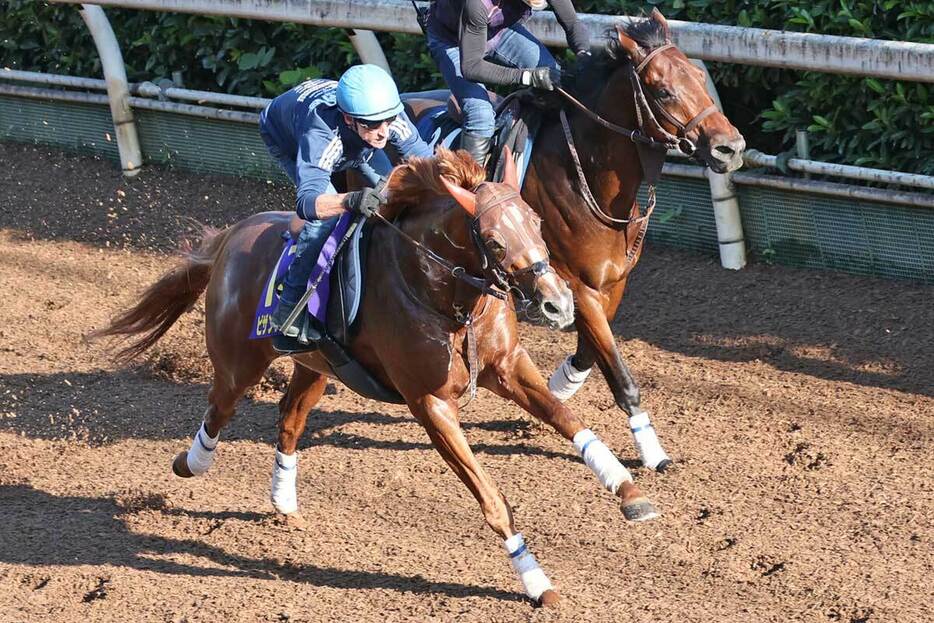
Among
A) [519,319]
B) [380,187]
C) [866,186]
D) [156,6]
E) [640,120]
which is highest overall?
[380,187]

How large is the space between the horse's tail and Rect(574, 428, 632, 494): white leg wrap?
2.16 metres

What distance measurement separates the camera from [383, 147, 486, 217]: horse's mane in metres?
4.90

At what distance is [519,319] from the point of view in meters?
8.32

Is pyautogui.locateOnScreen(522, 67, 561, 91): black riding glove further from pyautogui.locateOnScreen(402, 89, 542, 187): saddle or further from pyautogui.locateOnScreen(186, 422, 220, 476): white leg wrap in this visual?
pyautogui.locateOnScreen(186, 422, 220, 476): white leg wrap

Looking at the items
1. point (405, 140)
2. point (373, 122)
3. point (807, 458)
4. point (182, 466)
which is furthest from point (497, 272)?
point (182, 466)

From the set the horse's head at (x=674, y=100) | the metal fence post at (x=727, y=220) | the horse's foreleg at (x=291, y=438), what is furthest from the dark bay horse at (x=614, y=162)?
the metal fence post at (x=727, y=220)

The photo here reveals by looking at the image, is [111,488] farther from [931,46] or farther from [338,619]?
[931,46]

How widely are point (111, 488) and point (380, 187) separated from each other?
2.39 meters

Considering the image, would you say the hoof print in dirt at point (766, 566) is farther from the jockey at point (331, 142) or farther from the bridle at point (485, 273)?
the jockey at point (331, 142)

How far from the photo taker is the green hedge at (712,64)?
7.75 metres

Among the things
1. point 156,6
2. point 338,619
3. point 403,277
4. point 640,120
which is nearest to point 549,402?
point 403,277

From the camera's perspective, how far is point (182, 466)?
647 centimetres

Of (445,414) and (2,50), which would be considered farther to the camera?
(2,50)

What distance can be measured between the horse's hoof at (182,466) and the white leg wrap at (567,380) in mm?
1826
